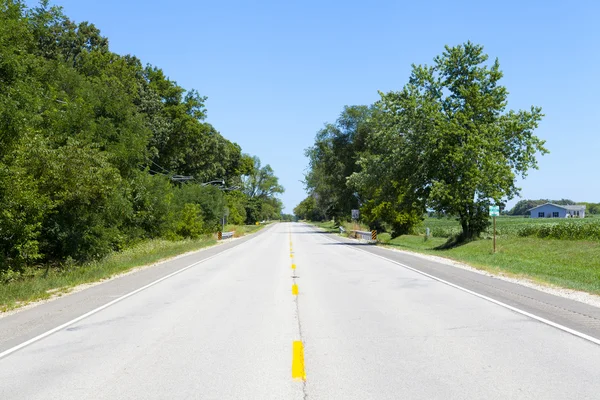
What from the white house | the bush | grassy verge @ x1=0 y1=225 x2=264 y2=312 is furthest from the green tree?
the white house

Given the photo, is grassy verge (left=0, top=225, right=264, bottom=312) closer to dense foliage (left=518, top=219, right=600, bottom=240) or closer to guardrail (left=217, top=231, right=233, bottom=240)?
dense foliage (left=518, top=219, right=600, bottom=240)

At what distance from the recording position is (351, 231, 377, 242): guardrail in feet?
163

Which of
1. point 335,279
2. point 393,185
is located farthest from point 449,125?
point 335,279

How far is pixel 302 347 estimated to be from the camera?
7.33 m

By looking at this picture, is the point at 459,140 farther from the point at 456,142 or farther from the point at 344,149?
the point at 344,149

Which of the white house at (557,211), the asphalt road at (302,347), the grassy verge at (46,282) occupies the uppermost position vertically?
the white house at (557,211)

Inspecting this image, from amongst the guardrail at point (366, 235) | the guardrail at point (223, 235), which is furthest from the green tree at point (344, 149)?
the guardrail at point (223, 235)

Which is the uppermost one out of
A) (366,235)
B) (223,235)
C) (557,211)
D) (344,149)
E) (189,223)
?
(344,149)

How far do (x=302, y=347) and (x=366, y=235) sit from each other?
148ft

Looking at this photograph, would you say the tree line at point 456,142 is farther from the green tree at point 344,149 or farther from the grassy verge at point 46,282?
the green tree at point 344,149

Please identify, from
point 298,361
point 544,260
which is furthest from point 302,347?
point 544,260

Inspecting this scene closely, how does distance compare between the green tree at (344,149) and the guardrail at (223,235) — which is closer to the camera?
the guardrail at (223,235)

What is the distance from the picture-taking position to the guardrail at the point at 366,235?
49819 millimetres

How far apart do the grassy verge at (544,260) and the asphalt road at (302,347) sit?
16.3ft
